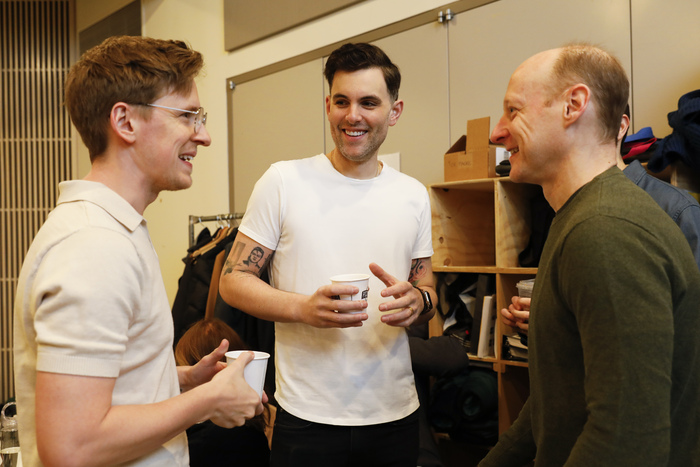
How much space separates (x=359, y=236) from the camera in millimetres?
1856

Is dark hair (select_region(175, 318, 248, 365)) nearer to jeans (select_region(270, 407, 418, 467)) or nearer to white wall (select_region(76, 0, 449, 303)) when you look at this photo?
jeans (select_region(270, 407, 418, 467))

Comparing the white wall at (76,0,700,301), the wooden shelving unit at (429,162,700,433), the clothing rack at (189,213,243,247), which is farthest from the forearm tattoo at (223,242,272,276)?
the clothing rack at (189,213,243,247)

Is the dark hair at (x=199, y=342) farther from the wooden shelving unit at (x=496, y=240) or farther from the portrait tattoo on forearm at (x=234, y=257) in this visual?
the wooden shelving unit at (x=496, y=240)

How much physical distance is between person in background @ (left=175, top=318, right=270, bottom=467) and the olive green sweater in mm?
1177

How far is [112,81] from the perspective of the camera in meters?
1.13

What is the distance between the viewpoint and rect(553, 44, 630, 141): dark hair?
1196mm

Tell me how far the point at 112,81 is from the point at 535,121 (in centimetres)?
89

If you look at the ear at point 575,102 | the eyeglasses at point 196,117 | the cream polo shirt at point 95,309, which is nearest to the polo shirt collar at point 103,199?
the cream polo shirt at point 95,309

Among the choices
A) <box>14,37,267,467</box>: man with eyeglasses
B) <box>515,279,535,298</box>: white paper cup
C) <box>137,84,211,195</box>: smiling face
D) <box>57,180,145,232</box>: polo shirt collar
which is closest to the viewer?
<box>14,37,267,467</box>: man with eyeglasses

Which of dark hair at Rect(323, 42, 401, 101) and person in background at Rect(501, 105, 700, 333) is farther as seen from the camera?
dark hair at Rect(323, 42, 401, 101)

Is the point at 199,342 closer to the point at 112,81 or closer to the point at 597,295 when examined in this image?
the point at 112,81

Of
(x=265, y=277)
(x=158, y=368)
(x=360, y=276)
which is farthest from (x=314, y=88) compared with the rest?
(x=158, y=368)

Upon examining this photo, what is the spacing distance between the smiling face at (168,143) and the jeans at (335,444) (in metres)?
0.88

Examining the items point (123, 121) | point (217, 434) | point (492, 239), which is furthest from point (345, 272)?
point (492, 239)
